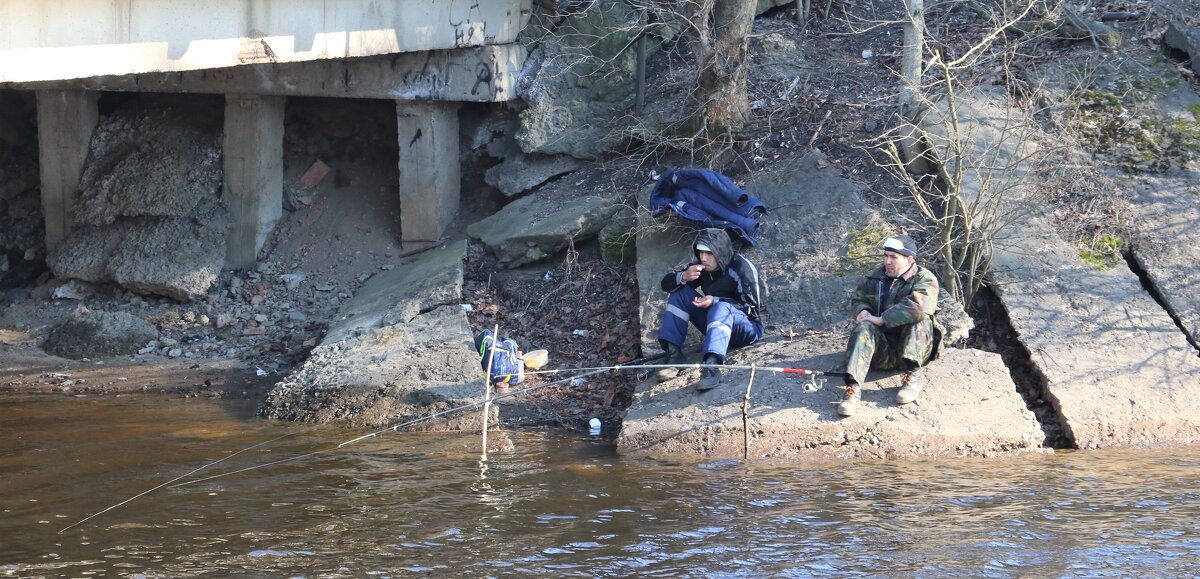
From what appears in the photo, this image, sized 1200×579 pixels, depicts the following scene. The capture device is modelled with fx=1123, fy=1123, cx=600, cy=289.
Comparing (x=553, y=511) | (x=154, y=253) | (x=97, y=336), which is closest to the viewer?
(x=553, y=511)

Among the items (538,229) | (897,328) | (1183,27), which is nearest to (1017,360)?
(897,328)

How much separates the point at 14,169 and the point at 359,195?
416 cm

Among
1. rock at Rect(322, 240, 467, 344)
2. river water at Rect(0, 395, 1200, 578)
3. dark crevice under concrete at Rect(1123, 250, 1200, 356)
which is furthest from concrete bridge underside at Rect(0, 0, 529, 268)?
dark crevice under concrete at Rect(1123, 250, 1200, 356)

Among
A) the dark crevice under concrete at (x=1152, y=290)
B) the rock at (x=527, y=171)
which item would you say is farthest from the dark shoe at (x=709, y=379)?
the rock at (x=527, y=171)

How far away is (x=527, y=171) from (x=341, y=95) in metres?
2.14

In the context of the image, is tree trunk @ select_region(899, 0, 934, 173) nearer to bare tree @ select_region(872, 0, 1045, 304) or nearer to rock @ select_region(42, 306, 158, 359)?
bare tree @ select_region(872, 0, 1045, 304)

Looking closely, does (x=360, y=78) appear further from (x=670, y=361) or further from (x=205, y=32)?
(x=670, y=361)

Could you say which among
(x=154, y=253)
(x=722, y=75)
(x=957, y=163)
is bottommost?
(x=154, y=253)

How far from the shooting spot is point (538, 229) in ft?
36.9

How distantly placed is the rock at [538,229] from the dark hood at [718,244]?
93.8 inches

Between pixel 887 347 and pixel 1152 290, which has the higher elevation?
pixel 1152 290

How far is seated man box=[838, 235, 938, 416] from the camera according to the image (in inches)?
307

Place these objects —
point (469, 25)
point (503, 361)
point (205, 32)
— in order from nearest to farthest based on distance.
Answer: point (205, 32) → point (503, 361) → point (469, 25)

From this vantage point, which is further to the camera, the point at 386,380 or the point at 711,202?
the point at 711,202
